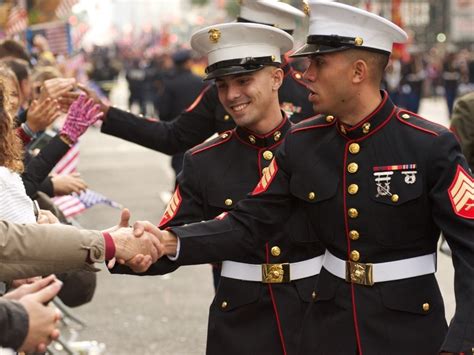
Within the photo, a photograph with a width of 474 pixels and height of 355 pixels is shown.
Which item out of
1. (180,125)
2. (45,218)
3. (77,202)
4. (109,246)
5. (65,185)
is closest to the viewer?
(109,246)

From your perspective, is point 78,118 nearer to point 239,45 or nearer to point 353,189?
point 239,45

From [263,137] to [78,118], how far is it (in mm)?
1405

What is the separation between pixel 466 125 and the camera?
7133 millimetres

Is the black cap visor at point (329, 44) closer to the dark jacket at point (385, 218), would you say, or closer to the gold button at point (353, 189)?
the dark jacket at point (385, 218)

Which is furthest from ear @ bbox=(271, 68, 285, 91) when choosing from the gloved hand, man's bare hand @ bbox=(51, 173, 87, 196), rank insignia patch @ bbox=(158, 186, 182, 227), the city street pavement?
the city street pavement

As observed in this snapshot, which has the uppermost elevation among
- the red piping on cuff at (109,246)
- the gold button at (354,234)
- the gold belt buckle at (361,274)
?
the red piping on cuff at (109,246)

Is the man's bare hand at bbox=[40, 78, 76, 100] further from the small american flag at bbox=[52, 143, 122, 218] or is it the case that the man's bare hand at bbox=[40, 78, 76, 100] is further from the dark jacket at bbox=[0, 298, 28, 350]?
the dark jacket at bbox=[0, 298, 28, 350]

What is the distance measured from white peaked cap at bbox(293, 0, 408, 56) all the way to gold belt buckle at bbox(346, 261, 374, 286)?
0.77 meters

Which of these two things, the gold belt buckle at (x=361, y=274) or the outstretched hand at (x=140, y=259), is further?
the outstretched hand at (x=140, y=259)

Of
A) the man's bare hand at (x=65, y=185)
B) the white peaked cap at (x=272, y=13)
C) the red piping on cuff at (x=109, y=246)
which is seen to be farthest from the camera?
the man's bare hand at (x=65, y=185)

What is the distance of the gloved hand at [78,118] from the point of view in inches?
242

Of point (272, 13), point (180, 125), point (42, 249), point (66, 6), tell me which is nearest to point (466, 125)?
point (272, 13)

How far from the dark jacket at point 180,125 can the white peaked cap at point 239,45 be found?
4.04 feet

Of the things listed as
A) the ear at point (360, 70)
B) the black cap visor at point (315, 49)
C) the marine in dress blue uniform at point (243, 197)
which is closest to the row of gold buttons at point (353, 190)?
the ear at point (360, 70)
